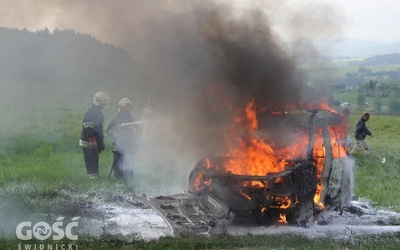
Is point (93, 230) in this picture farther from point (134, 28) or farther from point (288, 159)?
point (134, 28)

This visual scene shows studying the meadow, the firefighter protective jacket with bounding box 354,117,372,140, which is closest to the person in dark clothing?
the firefighter protective jacket with bounding box 354,117,372,140

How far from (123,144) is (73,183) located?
5.38 ft

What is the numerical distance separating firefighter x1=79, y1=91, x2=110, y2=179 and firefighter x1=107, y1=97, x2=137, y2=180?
533mm

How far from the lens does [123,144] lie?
12.0m

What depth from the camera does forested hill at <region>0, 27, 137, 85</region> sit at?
10.2 meters

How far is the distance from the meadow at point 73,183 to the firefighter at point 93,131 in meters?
0.40

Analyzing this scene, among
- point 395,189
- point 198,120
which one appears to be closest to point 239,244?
point 198,120

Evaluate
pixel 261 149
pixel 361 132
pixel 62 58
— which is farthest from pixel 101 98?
pixel 361 132

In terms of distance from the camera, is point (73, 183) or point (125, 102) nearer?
point (73, 183)

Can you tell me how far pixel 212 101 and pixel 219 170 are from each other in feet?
5.37

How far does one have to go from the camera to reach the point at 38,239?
6602 millimetres

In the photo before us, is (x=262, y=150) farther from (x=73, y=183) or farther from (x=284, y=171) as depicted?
A: (x=73, y=183)

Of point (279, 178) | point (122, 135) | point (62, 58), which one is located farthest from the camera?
point (62, 58)

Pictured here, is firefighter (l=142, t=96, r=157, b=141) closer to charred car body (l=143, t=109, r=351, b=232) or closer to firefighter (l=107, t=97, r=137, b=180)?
firefighter (l=107, t=97, r=137, b=180)
